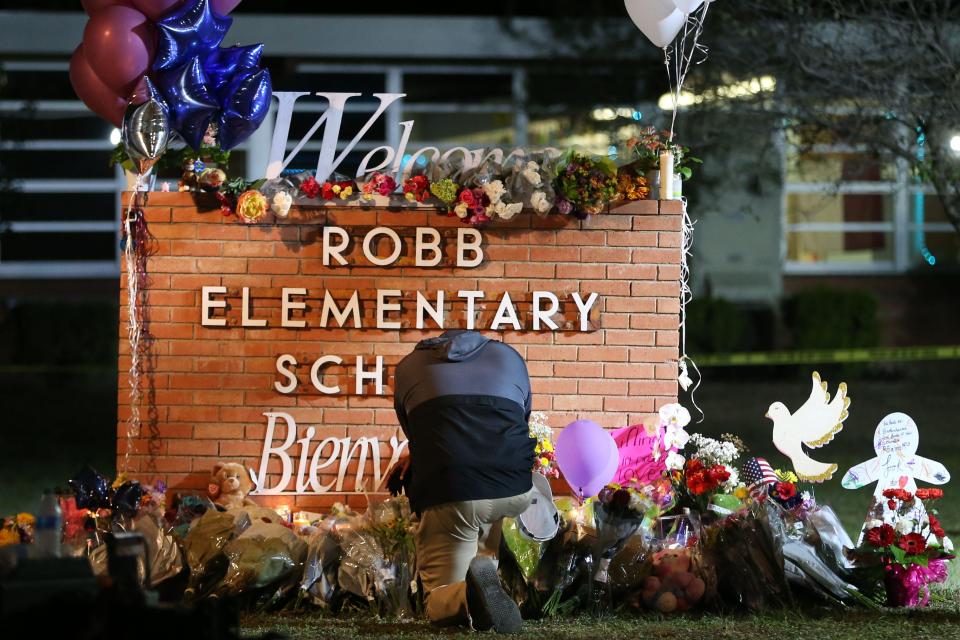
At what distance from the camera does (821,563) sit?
6461mm

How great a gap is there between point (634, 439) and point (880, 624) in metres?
1.88

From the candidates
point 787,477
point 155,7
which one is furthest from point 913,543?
point 155,7

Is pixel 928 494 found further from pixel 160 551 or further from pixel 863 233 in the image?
pixel 863 233

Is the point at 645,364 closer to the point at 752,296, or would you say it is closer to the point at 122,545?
the point at 122,545

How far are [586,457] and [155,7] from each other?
362 centimetres

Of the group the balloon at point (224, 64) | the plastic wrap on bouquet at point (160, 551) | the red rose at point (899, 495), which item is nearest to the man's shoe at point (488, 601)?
the plastic wrap on bouquet at point (160, 551)

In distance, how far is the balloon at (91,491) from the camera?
22.5 feet

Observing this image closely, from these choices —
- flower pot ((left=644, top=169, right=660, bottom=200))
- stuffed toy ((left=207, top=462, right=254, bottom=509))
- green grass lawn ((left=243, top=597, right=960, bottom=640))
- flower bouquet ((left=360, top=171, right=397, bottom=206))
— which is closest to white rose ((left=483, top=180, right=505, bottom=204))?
flower bouquet ((left=360, top=171, right=397, bottom=206))

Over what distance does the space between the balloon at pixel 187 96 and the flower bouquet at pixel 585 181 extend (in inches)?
84.7

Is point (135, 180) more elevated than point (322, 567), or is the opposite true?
point (135, 180)

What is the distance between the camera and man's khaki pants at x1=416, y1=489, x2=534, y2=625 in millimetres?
5934

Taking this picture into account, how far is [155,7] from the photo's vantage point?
23.2ft

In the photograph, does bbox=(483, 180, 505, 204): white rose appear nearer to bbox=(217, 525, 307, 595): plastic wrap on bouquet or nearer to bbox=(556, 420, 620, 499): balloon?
bbox=(556, 420, 620, 499): balloon

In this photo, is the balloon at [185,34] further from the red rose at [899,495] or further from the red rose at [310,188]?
the red rose at [899,495]
